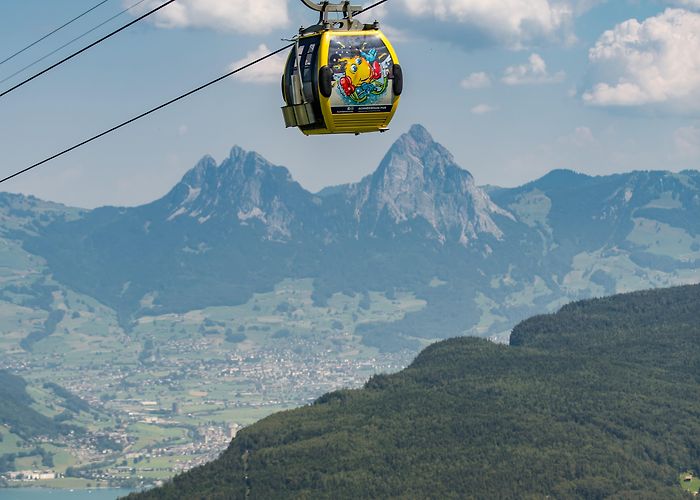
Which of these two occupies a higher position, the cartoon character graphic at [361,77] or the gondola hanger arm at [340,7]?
the gondola hanger arm at [340,7]

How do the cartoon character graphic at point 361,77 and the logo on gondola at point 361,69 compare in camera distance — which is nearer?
the logo on gondola at point 361,69

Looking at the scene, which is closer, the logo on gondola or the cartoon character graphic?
the logo on gondola

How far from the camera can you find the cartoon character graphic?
4156 centimetres

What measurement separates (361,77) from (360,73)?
0.14 meters

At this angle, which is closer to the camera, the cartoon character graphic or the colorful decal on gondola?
the colorful decal on gondola

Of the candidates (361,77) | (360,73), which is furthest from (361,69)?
(361,77)

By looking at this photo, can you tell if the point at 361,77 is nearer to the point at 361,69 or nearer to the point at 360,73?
the point at 360,73

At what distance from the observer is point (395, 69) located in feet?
137

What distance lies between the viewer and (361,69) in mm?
41906

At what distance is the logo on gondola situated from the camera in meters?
41.4

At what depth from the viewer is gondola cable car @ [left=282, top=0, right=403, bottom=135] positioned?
4134 cm

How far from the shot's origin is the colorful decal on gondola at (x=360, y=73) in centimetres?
4141

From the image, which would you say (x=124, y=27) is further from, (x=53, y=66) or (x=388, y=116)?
(x=388, y=116)

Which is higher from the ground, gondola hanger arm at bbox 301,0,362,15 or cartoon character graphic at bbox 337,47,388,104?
gondola hanger arm at bbox 301,0,362,15
